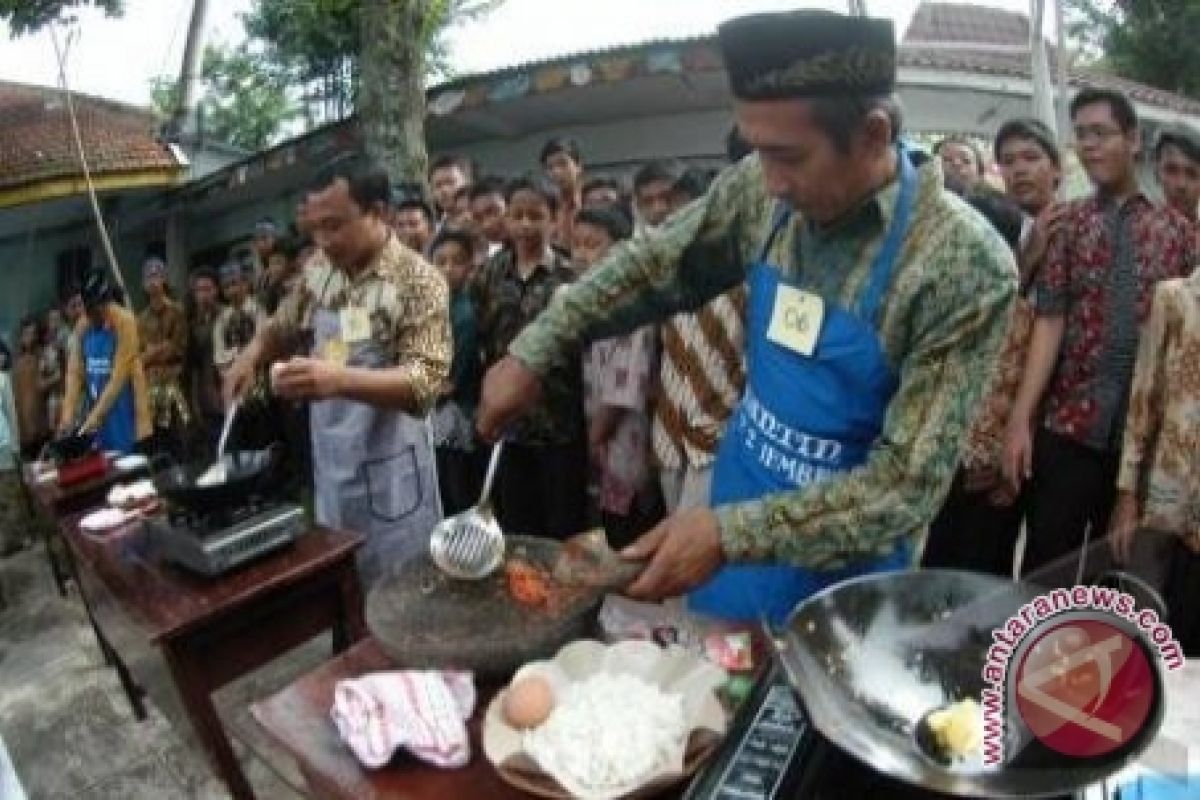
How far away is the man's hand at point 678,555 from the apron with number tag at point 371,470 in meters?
1.86

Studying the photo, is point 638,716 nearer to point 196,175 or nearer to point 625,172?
point 625,172

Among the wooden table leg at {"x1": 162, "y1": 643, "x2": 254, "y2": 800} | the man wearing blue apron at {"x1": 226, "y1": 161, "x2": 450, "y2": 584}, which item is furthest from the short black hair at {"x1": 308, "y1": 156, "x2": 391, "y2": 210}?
the wooden table leg at {"x1": 162, "y1": 643, "x2": 254, "y2": 800}

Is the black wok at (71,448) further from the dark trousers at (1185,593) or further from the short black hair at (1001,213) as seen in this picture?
the dark trousers at (1185,593)

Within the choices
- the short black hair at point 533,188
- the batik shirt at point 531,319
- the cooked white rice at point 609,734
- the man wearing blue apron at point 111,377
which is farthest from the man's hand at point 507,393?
the man wearing blue apron at point 111,377

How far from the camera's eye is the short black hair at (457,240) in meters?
4.44

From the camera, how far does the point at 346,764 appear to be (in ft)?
4.51

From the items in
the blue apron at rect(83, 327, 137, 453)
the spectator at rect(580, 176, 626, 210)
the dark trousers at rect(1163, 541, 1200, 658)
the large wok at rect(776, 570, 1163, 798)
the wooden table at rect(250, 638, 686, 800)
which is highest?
the spectator at rect(580, 176, 626, 210)

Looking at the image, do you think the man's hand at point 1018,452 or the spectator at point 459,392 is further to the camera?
the spectator at point 459,392

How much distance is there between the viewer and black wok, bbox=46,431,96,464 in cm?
439

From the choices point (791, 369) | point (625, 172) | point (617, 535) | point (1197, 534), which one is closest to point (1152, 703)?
point (791, 369)

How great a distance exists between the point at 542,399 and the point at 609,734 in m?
2.62

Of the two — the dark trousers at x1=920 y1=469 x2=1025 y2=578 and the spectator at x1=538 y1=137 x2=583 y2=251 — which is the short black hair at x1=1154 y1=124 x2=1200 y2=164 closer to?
the dark trousers at x1=920 y1=469 x2=1025 y2=578

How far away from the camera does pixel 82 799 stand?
3279mm

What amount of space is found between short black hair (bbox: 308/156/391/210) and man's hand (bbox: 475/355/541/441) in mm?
1522
